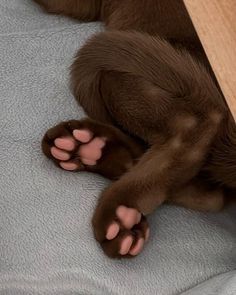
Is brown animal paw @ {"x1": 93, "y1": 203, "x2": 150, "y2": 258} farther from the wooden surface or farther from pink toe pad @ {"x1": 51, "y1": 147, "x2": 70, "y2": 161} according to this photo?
the wooden surface

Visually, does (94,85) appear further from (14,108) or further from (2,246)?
(2,246)

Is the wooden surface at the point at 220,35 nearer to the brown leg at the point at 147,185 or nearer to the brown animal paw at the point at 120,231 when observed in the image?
the brown leg at the point at 147,185

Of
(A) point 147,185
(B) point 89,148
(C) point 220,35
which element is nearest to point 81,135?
(B) point 89,148

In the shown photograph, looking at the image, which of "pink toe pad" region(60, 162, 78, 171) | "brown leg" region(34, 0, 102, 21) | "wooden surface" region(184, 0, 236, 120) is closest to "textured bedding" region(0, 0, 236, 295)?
"pink toe pad" region(60, 162, 78, 171)

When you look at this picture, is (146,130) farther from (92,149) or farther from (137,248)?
(137,248)

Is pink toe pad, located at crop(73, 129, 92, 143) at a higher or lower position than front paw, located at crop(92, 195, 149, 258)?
higher

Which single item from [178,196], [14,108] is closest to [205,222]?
[178,196]

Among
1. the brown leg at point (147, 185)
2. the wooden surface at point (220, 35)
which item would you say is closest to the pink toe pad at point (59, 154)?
the brown leg at point (147, 185)

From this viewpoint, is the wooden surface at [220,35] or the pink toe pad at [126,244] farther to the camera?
the pink toe pad at [126,244]
